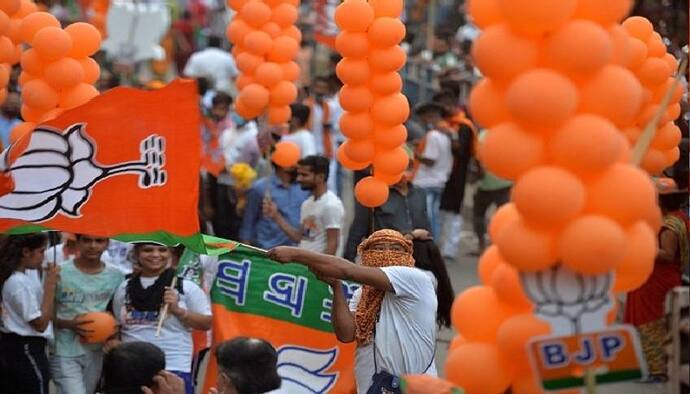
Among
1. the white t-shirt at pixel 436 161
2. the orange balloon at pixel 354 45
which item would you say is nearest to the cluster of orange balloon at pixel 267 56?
the white t-shirt at pixel 436 161

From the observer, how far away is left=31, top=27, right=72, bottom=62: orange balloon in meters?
9.12

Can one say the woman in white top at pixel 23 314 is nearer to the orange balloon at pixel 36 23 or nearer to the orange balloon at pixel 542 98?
the orange balloon at pixel 36 23

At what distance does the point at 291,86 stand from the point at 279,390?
6.84m

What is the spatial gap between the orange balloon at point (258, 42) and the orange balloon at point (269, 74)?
4.8 inches

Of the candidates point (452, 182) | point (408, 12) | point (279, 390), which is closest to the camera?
point (279, 390)

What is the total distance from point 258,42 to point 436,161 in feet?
11.6

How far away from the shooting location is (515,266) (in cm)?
518

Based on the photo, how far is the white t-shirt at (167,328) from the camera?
28.0ft

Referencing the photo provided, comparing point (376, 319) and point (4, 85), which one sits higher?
point (4, 85)

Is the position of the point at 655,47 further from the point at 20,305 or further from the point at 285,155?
the point at 20,305

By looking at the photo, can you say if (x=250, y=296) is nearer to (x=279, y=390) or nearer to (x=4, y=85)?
(x=4, y=85)

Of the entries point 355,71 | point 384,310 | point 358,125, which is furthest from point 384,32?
point 384,310

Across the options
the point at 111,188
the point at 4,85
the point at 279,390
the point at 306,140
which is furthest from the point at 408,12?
the point at 279,390

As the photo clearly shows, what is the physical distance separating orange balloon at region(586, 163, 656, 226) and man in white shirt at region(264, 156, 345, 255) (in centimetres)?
574
